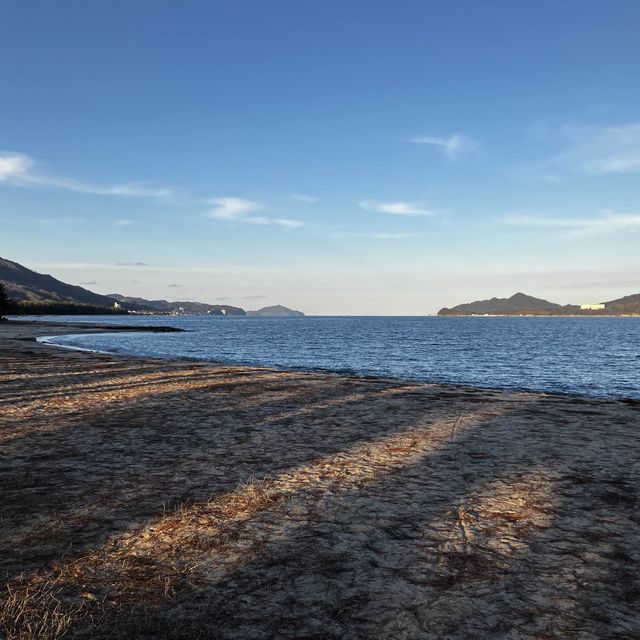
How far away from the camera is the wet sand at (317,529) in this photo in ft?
13.9

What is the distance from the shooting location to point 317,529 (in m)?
6.20

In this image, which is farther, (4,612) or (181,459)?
(181,459)

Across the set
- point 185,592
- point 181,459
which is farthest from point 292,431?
point 185,592

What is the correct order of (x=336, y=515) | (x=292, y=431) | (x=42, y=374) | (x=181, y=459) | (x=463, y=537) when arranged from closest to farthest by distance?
(x=463, y=537) < (x=336, y=515) < (x=181, y=459) < (x=292, y=431) < (x=42, y=374)

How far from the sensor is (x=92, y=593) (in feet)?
15.1

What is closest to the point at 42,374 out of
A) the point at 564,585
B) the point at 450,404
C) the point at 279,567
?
the point at 450,404

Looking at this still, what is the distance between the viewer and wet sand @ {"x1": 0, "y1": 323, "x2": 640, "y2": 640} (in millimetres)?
4250

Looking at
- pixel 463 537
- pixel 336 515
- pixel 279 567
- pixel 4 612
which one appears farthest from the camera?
pixel 336 515

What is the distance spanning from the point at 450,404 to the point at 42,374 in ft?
70.2

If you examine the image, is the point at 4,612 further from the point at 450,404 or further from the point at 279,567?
the point at 450,404

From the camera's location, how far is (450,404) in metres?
17.6

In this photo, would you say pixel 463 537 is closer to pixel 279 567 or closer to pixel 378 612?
pixel 378 612

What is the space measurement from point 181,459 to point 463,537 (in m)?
6.01

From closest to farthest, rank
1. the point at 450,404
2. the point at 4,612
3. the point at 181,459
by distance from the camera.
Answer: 1. the point at 4,612
2. the point at 181,459
3. the point at 450,404
